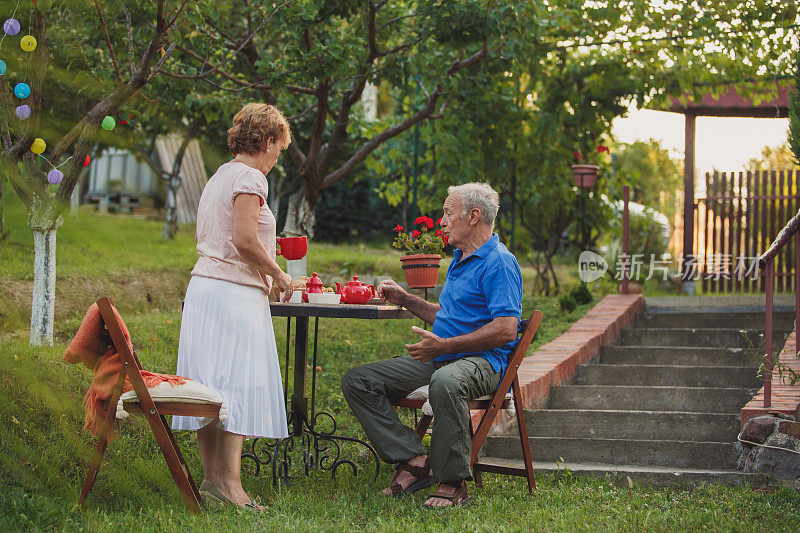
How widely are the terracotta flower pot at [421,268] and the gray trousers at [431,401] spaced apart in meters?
0.44

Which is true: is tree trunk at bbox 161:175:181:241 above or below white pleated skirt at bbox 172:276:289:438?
above

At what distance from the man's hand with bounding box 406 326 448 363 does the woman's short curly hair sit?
40.7 inches

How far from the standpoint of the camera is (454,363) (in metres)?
3.84

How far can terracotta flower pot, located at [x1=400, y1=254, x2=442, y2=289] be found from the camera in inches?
171

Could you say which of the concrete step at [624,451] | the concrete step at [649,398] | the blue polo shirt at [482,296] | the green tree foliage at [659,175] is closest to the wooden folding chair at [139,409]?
the blue polo shirt at [482,296]

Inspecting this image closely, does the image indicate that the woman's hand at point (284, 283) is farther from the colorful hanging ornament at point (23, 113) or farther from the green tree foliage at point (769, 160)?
the green tree foliage at point (769, 160)

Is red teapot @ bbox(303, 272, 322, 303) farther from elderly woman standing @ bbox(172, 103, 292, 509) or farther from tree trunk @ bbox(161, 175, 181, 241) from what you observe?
tree trunk @ bbox(161, 175, 181, 241)

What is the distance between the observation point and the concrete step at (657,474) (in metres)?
4.25

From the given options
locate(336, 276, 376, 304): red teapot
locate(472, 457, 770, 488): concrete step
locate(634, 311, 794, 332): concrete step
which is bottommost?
locate(472, 457, 770, 488): concrete step

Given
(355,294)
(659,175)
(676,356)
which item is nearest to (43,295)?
(355,294)

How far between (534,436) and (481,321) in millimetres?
1597

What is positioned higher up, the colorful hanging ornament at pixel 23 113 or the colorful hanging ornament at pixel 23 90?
the colorful hanging ornament at pixel 23 90

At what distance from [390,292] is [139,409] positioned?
1.31 metres

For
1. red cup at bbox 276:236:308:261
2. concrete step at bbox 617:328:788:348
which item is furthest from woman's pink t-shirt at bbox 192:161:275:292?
concrete step at bbox 617:328:788:348
